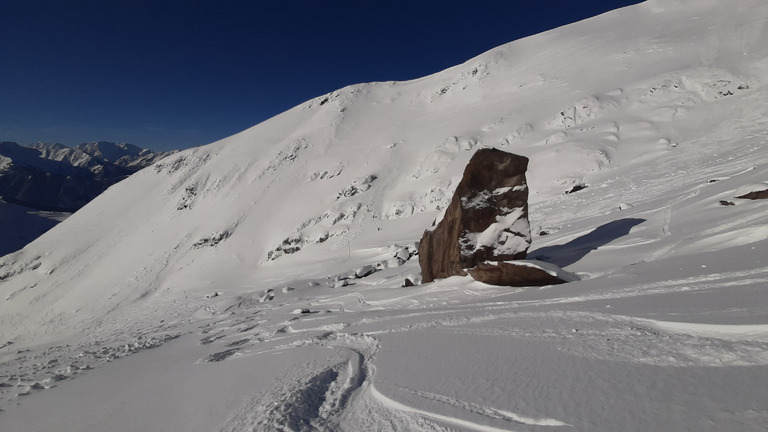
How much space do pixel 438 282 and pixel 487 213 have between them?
Answer: 8.94 feet

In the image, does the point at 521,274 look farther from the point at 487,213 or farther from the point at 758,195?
the point at 758,195

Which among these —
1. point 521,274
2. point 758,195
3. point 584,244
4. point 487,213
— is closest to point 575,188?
point 584,244

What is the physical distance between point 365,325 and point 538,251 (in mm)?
6851

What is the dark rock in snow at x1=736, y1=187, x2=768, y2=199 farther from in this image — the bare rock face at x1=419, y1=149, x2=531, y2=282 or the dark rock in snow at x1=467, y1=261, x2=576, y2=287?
the dark rock in snow at x1=467, y1=261, x2=576, y2=287

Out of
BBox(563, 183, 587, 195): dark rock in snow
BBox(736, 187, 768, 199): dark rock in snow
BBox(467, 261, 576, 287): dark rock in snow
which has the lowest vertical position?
BBox(467, 261, 576, 287): dark rock in snow

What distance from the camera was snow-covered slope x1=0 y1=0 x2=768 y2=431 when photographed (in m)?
3.52

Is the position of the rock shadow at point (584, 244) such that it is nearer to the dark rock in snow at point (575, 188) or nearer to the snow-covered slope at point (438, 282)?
the snow-covered slope at point (438, 282)

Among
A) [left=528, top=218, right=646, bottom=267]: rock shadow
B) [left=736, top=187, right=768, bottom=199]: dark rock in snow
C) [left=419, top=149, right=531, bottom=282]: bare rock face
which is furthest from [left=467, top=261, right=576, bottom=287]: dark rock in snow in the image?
[left=736, top=187, right=768, bottom=199]: dark rock in snow

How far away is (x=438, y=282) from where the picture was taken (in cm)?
1117

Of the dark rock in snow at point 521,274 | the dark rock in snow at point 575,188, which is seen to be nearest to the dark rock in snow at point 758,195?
the dark rock in snow at point 521,274

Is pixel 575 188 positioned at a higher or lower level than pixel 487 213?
higher

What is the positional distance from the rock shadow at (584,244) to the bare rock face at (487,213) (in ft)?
3.97

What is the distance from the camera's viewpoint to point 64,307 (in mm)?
33688

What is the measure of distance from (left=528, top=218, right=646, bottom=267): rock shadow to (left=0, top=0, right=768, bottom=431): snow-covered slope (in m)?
0.15
